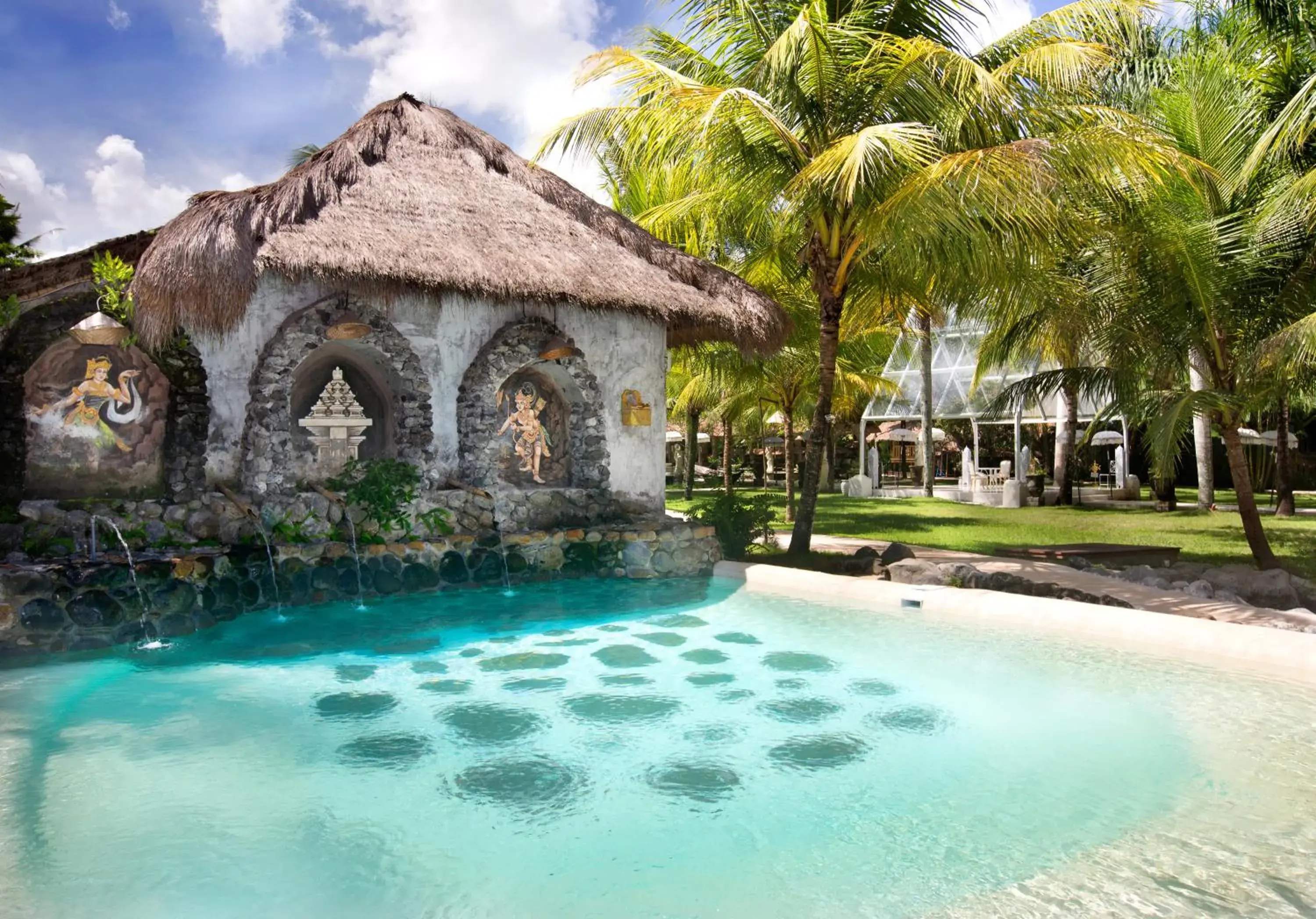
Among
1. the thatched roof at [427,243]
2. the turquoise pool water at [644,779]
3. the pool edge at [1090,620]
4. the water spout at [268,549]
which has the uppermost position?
the thatched roof at [427,243]

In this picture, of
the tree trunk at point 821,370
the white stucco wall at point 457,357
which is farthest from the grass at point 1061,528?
the white stucco wall at point 457,357

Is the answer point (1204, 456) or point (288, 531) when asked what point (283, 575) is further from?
point (1204, 456)

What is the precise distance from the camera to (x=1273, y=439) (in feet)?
73.0

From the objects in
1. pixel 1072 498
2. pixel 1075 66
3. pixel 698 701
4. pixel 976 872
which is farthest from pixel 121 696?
pixel 1072 498

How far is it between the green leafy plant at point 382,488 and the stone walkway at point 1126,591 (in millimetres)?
5060

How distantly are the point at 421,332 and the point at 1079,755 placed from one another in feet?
24.1

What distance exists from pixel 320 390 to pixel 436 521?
265cm

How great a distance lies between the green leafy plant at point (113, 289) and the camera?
797 cm

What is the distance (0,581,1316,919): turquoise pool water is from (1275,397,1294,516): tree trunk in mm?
13822

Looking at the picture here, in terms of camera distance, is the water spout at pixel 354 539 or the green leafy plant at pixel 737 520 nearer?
the water spout at pixel 354 539

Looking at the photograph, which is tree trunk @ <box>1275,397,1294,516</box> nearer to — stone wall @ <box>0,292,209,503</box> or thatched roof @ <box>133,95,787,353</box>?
thatched roof @ <box>133,95,787,353</box>

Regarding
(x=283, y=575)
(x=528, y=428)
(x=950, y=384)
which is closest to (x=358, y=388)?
(x=528, y=428)

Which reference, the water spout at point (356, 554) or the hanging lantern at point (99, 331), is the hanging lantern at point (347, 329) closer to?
the hanging lantern at point (99, 331)

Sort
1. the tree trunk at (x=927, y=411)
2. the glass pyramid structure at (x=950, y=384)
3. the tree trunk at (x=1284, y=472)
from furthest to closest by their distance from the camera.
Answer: the glass pyramid structure at (x=950, y=384) < the tree trunk at (x=927, y=411) < the tree trunk at (x=1284, y=472)
